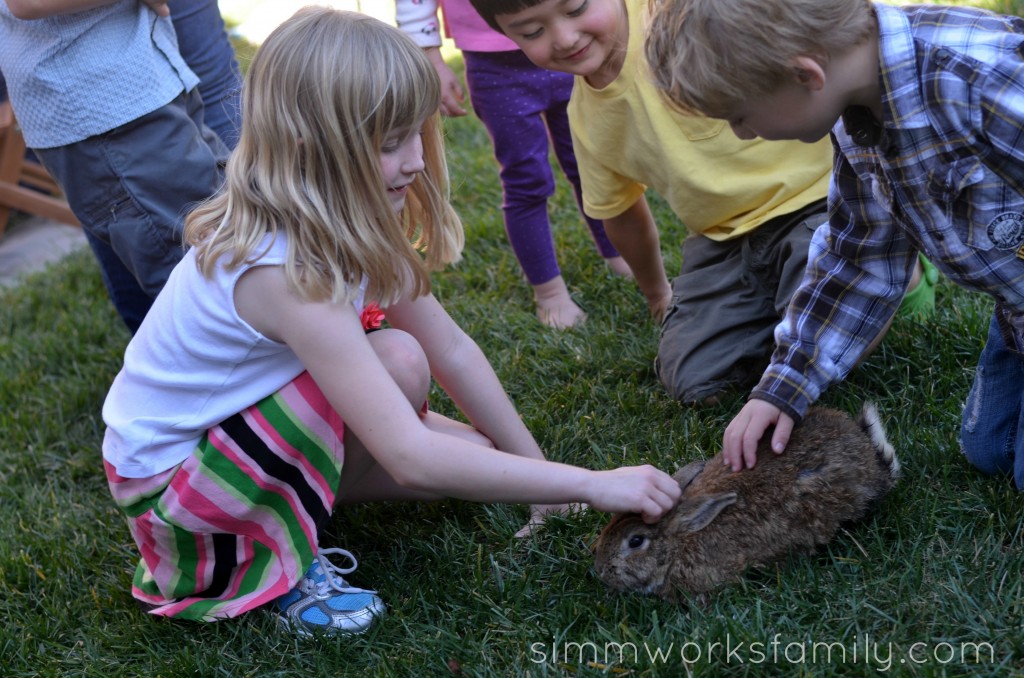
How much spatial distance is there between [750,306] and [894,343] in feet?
1.46

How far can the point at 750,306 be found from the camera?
10.6 ft

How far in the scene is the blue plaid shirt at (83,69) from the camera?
9.60ft

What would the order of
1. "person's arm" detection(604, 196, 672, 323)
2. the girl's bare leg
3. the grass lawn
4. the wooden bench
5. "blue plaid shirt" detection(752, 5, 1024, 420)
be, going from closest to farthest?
"blue plaid shirt" detection(752, 5, 1024, 420) → the grass lawn → the girl's bare leg → "person's arm" detection(604, 196, 672, 323) → the wooden bench

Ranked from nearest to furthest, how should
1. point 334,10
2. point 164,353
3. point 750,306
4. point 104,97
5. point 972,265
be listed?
point 972,265 → point 334,10 → point 164,353 → point 104,97 → point 750,306

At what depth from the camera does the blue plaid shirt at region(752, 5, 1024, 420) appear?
6.23ft

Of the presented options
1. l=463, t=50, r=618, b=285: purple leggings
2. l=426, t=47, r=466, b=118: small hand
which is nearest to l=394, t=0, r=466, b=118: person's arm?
l=426, t=47, r=466, b=118: small hand

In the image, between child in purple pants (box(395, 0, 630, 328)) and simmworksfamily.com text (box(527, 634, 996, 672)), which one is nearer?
simmworksfamily.com text (box(527, 634, 996, 672))

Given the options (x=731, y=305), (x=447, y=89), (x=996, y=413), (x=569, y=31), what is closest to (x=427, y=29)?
(x=447, y=89)

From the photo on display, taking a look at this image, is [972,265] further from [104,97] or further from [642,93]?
[104,97]

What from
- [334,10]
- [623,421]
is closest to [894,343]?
[623,421]

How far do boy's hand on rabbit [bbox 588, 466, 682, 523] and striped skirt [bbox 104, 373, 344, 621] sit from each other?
2.15 ft

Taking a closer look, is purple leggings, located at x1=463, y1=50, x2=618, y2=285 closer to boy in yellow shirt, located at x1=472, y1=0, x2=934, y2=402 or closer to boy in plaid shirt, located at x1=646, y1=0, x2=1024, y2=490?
boy in yellow shirt, located at x1=472, y1=0, x2=934, y2=402

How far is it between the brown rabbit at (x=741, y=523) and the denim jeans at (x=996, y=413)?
27cm

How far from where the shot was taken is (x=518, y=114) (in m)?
3.74
